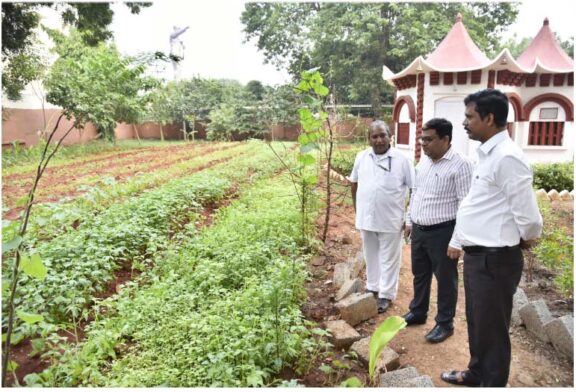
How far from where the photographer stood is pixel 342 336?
9.30 ft

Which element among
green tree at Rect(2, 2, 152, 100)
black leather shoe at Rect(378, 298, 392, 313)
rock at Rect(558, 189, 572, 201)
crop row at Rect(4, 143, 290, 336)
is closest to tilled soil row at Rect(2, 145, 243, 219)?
crop row at Rect(4, 143, 290, 336)

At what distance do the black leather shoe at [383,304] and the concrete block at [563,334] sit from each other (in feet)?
3.71

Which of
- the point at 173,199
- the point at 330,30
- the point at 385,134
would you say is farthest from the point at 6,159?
the point at 330,30

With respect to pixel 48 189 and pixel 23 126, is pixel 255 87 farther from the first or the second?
pixel 48 189

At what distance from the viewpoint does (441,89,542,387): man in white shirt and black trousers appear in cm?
207

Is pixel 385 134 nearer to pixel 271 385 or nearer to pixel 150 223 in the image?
pixel 271 385

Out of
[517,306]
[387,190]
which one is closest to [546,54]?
[517,306]

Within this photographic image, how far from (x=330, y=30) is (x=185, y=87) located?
872 cm

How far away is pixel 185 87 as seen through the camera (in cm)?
2338

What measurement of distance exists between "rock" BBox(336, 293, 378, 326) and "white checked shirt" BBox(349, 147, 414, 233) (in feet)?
1.81

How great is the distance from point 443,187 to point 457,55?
827 cm

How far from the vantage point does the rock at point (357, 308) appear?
10.5 ft

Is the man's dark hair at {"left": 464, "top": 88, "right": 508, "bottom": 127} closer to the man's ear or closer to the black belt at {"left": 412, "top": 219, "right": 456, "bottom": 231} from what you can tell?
the man's ear

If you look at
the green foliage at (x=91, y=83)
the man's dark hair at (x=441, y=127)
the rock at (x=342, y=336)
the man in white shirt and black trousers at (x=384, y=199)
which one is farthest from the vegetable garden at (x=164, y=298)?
the green foliage at (x=91, y=83)
